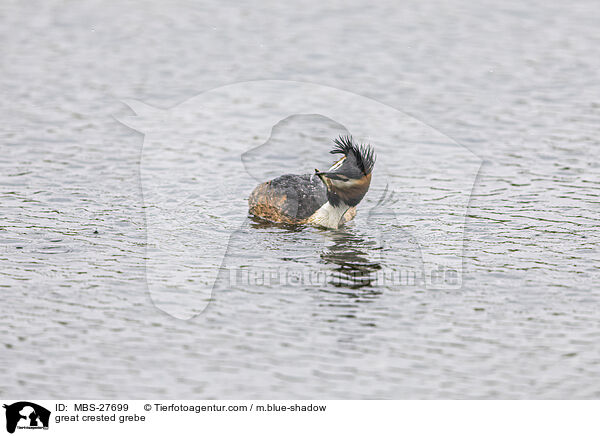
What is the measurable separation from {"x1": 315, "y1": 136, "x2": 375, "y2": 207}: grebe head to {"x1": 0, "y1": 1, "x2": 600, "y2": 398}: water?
65 centimetres

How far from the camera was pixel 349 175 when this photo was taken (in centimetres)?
1377

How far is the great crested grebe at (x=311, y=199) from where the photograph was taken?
14086 millimetres

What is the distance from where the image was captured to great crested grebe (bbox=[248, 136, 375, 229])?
14086mm

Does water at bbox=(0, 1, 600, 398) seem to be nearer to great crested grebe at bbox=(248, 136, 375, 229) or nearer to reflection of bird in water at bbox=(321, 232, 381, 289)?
reflection of bird in water at bbox=(321, 232, 381, 289)

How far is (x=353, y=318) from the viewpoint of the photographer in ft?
36.3

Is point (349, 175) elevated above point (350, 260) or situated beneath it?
elevated above

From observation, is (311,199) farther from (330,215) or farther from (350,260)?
(350,260)

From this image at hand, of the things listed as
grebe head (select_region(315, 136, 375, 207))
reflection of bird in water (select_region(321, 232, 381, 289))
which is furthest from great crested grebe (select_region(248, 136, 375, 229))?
reflection of bird in water (select_region(321, 232, 381, 289))

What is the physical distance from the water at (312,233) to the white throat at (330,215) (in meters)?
0.24

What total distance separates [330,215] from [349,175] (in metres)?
1.00
